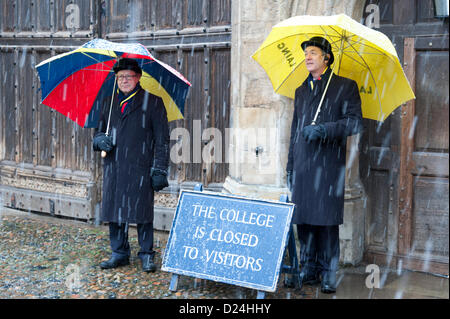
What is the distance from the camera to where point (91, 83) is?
211 inches

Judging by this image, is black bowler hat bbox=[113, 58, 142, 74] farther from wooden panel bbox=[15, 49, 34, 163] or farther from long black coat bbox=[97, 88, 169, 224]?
A: wooden panel bbox=[15, 49, 34, 163]

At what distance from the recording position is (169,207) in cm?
684

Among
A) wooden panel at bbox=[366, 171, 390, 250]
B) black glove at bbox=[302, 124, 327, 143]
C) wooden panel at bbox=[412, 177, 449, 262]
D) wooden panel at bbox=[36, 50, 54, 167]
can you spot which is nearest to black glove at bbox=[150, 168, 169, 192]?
black glove at bbox=[302, 124, 327, 143]

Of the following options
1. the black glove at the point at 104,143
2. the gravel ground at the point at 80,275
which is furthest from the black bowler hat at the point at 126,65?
the gravel ground at the point at 80,275

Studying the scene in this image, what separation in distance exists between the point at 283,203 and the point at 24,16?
532 cm

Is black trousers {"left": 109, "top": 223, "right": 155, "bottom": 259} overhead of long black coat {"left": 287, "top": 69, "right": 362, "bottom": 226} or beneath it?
beneath

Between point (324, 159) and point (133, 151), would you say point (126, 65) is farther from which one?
point (324, 159)

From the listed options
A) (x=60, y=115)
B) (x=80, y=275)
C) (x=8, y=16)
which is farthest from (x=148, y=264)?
(x=8, y=16)

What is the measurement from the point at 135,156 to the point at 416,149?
2.57 metres

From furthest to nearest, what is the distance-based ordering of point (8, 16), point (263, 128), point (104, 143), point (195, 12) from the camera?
point (8, 16)
point (195, 12)
point (263, 128)
point (104, 143)

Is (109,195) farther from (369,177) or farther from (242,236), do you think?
(369,177)

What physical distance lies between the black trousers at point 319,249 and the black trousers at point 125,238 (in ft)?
4.66

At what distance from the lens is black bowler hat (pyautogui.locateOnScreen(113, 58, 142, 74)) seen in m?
5.05

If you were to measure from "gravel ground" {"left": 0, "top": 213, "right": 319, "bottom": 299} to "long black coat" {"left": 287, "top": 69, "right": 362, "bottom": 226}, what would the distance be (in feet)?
2.30
